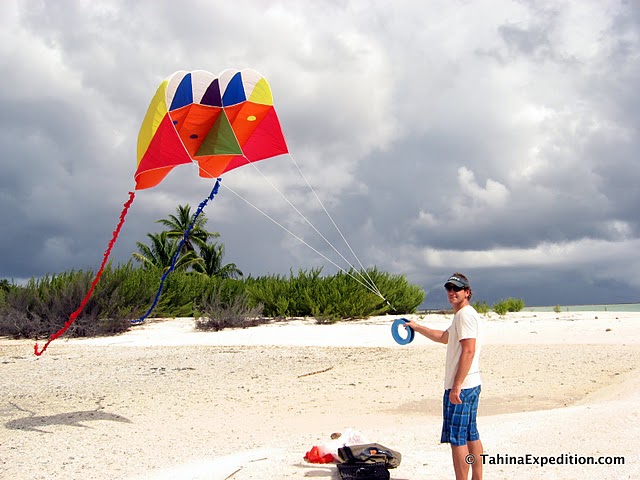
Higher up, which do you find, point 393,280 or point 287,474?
Result: point 393,280

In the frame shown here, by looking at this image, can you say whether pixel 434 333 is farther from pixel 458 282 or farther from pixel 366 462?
pixel 366 462

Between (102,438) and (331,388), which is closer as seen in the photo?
(102,438)

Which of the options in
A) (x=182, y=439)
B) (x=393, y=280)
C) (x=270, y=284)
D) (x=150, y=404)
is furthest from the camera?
(x=393, y=280)

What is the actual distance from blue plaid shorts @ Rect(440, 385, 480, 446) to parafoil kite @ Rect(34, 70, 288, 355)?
5.10 meters

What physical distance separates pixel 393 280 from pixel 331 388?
13.9 metres

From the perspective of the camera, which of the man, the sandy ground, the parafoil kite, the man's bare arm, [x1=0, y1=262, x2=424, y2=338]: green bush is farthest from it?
[x1=0, y1=262, x2=424, y2=338]: green bush

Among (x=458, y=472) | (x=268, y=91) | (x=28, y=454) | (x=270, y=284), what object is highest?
(x=268, y=91)

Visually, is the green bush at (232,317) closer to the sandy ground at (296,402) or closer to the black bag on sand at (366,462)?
the sandy ground at (296,402)

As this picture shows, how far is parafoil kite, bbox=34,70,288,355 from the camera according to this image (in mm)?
7957

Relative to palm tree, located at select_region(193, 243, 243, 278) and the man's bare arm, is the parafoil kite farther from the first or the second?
palm tree, located at select_region(193, 243, 243, 278)

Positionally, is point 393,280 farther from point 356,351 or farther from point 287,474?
point 287,474

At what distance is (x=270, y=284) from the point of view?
21844 mm

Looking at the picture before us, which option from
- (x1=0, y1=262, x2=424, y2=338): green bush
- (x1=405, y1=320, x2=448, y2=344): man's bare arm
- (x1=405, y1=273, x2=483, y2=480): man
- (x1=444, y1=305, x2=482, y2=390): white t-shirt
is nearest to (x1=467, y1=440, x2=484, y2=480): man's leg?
(x1=405, y1=273, x2=483, y2=480): man

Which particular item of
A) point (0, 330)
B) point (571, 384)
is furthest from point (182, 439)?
point (0, 330)
